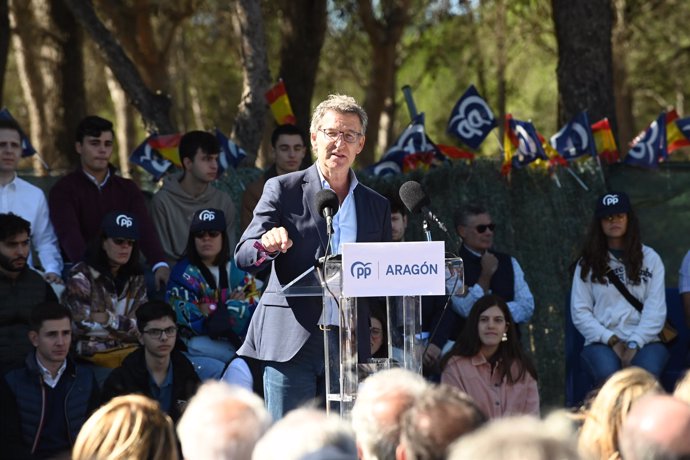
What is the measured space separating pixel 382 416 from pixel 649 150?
7.05 m

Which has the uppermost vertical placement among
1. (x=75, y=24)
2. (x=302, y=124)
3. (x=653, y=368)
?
(x=75, y=24)

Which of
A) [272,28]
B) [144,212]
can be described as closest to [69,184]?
[144,212]

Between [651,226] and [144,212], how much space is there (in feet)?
14.5

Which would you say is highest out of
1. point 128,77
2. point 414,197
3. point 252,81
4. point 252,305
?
point 128,77

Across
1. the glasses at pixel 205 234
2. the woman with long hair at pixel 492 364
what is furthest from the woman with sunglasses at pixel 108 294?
the woman with long hair at pixel 492 364

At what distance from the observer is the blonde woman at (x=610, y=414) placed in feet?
12.3

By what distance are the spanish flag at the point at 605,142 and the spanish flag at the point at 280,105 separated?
2653mm

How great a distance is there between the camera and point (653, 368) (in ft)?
25.7

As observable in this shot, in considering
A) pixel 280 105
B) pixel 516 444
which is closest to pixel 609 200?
pixel 280 105

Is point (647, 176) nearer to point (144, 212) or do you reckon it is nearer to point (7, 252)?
point (144, 212)

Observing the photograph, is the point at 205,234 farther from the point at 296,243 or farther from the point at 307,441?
the point at 307,441

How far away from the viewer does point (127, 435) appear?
3402 mm

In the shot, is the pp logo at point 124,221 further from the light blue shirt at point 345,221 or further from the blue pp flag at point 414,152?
the blue pp flag at point 414,152

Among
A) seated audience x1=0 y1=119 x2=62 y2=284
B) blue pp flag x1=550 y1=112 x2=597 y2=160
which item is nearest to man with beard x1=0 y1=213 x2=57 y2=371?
seated audience x1=0 y1=119 x2=62 y2=284
